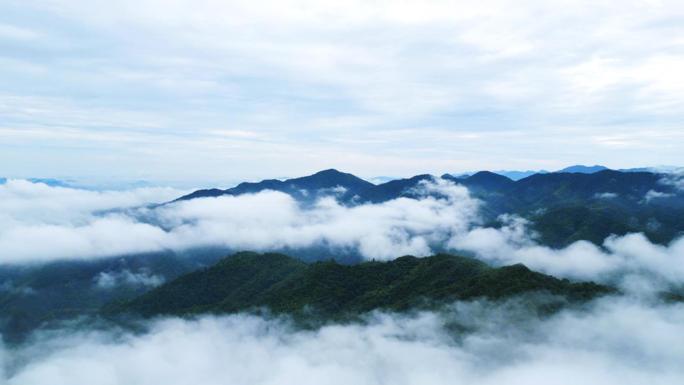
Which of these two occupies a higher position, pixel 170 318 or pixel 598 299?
pixel 598 299

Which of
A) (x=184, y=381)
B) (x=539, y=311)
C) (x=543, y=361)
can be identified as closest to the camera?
(x=543, y=361)

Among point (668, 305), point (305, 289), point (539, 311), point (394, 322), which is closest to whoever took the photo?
point (539, 311)

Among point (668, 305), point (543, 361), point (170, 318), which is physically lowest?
point (170, 318)

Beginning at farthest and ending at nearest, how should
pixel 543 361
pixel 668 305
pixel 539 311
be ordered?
1. pixel 668 305
2. pixel 539 311
3. pixel 543 361

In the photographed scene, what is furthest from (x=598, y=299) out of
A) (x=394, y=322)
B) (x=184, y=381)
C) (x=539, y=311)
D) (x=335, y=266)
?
(x=184, y=381)

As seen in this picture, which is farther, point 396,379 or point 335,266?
point 335,266

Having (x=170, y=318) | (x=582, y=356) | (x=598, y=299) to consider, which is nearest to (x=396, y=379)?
(x=582, y=356)

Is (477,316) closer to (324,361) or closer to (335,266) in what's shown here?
(324,361)

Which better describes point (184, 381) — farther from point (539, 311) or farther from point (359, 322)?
point (539, 311)

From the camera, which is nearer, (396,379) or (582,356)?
(582,356)
